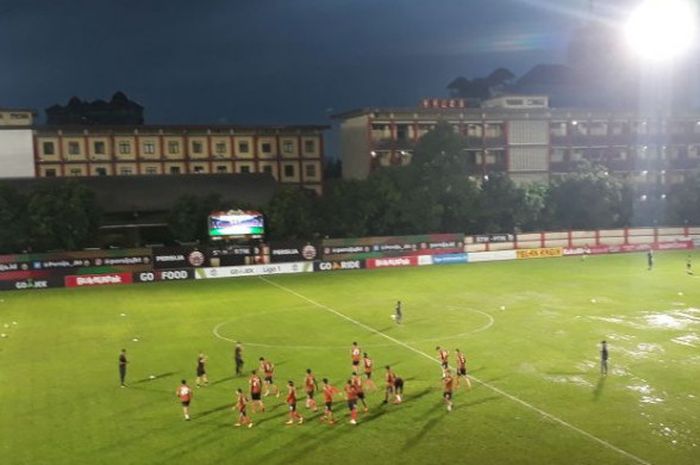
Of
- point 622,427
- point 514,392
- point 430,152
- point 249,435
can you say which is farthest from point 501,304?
point 430,152

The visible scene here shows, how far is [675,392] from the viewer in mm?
26375

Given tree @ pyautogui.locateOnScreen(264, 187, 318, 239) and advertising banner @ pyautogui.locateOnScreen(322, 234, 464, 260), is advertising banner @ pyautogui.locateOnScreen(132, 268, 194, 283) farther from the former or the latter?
advertising banner @ pyautogui.locateOnScreen(322, 234, 464, 260)

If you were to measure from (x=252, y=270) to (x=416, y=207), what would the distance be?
21520mm

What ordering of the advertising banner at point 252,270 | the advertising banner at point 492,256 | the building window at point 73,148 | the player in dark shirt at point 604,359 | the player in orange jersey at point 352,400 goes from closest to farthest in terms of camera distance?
the player in orange jersey at point 352,400 < the player in dark shirt at point 604,359 < the advertising banner at point 252,270 < the advertising banner at point 492,256 < the building window at point 73,148

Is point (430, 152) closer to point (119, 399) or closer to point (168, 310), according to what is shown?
point (168, 310)

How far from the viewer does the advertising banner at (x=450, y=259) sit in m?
73.1

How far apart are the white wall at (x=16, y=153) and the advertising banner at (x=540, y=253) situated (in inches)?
2466

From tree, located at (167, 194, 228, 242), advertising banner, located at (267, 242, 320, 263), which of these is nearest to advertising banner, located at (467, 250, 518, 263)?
advertising banner, located at (267, 242, 320, 263)

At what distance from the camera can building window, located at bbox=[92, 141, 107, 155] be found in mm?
94625

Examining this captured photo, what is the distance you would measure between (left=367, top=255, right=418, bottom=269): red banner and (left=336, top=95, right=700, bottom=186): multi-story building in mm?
27149

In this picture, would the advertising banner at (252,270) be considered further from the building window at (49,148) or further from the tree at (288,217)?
the building window at (49,148)

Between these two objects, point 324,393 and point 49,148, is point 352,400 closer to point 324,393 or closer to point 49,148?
point 324,393

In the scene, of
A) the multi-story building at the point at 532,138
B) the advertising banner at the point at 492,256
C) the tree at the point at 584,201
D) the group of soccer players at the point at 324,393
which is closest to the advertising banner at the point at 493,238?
the advertising banner at the point at 492,256

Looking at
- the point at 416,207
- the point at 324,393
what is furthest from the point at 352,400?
the point at 416,207
